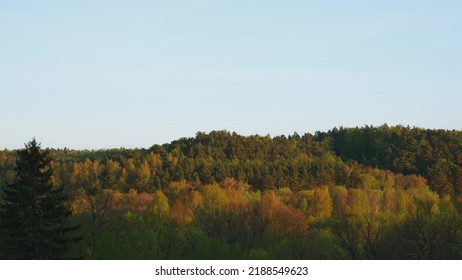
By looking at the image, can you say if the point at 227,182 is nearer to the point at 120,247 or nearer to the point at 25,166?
the point at 120,247

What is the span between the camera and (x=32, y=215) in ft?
155

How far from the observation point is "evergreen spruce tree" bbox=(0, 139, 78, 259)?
154 feet

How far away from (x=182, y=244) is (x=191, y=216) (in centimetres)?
→ 2838

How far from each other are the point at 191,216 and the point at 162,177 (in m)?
84.7

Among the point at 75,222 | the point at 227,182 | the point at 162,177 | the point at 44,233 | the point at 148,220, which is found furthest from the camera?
the point at 162,177

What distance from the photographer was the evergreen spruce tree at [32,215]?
46.9 metres

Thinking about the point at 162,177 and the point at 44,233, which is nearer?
the point at 44,233

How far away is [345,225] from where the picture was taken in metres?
80.4

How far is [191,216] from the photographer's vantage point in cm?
11038

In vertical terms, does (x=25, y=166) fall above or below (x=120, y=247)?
above

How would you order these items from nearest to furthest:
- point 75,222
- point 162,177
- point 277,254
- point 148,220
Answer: point 277,254 < point 75,222 < point 148,220 < point 162,177

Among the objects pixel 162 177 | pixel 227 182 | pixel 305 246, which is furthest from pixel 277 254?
pixel 162 177

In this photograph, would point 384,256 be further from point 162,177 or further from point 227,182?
point 162,177
